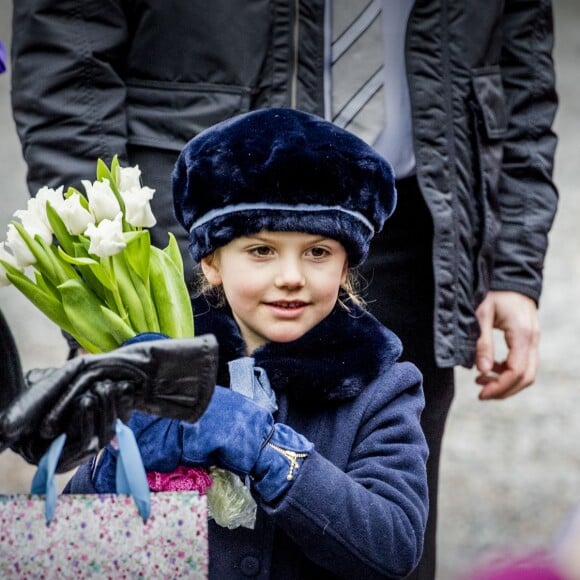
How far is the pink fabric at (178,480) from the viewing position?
213cm

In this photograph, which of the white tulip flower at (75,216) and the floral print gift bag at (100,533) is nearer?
the floral print gift bag at (100,533)

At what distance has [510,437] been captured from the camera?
17.3ft

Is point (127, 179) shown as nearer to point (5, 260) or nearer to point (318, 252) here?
point (5, 260)

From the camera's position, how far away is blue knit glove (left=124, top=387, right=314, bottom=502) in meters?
2.08

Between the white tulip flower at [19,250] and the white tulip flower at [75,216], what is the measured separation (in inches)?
2.9

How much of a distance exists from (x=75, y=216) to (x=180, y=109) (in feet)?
2.42

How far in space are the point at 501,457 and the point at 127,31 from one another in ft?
9.05

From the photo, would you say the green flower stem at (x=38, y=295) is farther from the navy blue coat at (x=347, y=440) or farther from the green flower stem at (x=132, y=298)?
the navy blue coat at (x=347, y=440)

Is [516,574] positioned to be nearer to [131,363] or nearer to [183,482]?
[131,363]

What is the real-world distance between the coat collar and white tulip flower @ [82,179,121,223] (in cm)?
31

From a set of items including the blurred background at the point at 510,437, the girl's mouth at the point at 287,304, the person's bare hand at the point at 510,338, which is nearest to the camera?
the girl's mouth at the point at 287,304

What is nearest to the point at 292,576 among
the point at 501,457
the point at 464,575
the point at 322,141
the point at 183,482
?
the point at 183,482

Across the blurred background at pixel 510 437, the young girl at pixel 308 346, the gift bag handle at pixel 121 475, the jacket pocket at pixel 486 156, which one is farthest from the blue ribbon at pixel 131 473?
the blurred background at pixel 510 437

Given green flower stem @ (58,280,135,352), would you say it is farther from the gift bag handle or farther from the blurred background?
the blurred background
